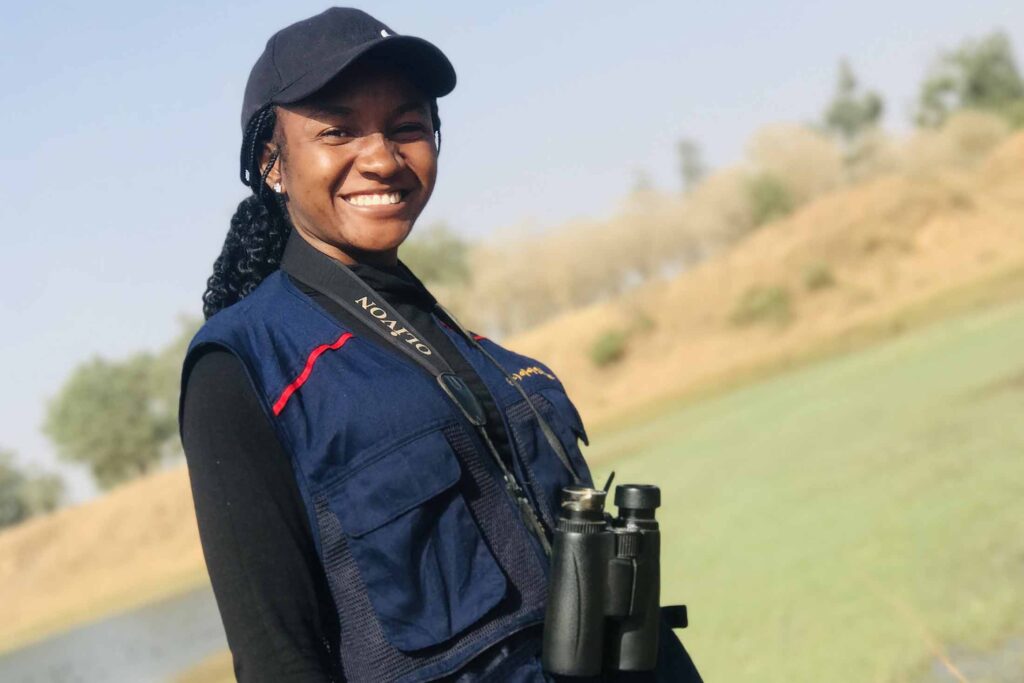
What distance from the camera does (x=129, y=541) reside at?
4284 cm

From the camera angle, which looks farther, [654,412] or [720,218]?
[720,218]

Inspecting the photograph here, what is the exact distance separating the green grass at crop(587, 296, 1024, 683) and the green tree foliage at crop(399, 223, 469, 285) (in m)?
35.9

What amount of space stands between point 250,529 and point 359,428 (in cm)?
21

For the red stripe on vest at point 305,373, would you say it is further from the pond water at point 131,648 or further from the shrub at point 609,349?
the shrub at point 609,349

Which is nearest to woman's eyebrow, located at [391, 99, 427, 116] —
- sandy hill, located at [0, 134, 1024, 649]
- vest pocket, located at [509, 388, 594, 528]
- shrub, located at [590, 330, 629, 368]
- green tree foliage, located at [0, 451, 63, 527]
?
vest pocket, located at [509, 388, 594, 528]

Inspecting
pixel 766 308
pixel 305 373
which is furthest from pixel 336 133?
pixel 766 308

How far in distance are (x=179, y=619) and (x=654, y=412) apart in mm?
11897

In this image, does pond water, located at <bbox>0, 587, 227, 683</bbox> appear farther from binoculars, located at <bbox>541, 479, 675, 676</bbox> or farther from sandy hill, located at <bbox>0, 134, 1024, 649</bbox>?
binoculars, located at <bbox>541, 479, 675, 676</bbox>

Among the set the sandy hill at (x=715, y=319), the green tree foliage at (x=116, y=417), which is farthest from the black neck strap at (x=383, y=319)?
the green tree foliage at (x=116, y=417)

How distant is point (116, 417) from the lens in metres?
52.6

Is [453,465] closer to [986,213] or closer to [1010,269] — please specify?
[1010,269]

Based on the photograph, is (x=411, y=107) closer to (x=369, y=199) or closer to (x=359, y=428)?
(x=369, y=199)

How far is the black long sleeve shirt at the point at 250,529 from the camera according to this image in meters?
1.77

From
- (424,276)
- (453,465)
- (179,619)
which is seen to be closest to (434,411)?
(453,465)
